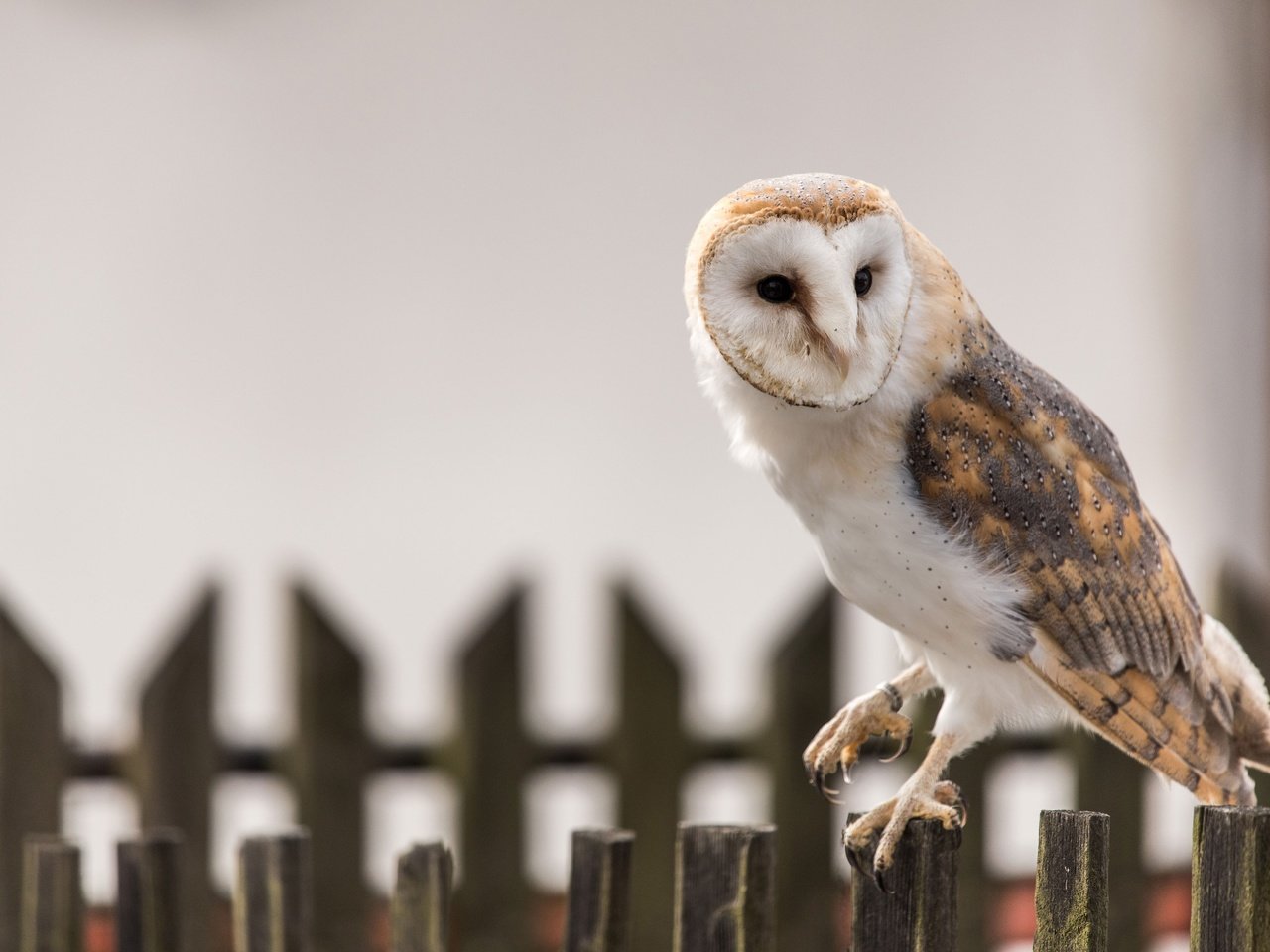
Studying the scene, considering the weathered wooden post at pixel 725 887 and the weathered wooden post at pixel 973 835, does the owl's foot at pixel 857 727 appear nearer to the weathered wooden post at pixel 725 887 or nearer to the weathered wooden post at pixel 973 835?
the weathered wooden post at pixel 725 887

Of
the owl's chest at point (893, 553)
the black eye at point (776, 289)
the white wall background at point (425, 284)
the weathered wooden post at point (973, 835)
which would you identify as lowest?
the weathered wooden post at point (973, 835)

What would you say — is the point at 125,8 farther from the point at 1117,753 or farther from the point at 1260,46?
the point at 1260,46

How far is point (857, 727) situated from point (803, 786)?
126 centimetres

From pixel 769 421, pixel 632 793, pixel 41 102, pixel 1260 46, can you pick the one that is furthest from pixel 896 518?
pixel 1260 46

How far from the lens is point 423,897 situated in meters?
1.29

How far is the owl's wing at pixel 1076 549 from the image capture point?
117cm

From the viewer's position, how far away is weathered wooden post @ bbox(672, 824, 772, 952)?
1.19m

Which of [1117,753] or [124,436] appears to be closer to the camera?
[1117,753]

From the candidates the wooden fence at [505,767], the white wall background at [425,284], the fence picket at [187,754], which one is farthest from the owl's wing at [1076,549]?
the white wall background at [425,284]

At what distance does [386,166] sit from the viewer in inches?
130

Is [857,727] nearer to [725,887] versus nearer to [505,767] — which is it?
[725,887]

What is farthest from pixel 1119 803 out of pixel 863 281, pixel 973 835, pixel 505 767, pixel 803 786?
pixel 863 281

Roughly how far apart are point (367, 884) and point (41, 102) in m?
1.79

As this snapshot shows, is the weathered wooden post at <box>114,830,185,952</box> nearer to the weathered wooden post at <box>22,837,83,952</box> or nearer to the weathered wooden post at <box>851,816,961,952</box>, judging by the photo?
the weathered wooden post at <box>22,837,83,952</box>
